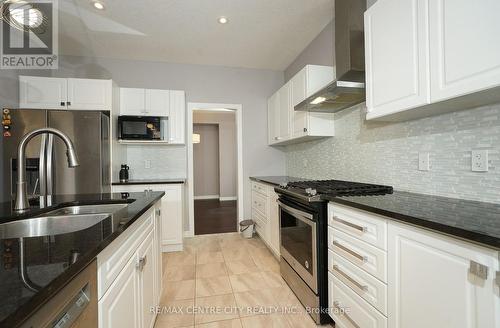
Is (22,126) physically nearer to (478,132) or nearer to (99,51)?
(99,51)

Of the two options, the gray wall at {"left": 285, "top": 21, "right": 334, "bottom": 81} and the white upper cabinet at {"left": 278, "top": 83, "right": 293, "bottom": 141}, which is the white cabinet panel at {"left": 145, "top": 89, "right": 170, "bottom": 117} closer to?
the white upper cabinet at {"left": 278, "top": 83, "right": 293, "bottom": 141}

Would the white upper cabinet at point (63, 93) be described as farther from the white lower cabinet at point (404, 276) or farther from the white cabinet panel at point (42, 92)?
the white lower cabinet at point (404, 276)

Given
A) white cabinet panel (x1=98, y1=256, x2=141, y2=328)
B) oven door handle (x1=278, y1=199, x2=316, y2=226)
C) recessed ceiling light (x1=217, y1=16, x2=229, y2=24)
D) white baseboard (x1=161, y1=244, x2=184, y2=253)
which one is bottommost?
white baseboard (x1=161, y1=244, x2=184, y2=253)

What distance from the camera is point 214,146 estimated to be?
22.5ft

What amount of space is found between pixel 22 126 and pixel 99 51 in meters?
1.37

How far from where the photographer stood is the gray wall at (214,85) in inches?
127

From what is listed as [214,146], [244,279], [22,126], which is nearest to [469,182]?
[244,279]

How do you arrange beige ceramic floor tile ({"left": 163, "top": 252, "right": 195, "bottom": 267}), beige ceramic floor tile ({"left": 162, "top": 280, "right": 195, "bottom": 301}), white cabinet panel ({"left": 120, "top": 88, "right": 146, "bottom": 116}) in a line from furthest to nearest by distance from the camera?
white cabinet panel ({"left": 120, "top": 88, "right": 146, "bottom": 116}) → beige ceramic floor tile ({"left": 163, "top": 252, "right": 195, "bottom": 267}) → beige ceramic floor tile ({"left": 162, "top": 280, "right": 195, "bottom": 301})

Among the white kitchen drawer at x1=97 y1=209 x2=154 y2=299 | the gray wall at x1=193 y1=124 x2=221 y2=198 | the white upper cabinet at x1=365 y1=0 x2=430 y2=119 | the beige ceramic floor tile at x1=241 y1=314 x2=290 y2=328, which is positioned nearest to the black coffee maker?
the white kitchen drawer at x1=97 y1=209 x2=154 y2=299

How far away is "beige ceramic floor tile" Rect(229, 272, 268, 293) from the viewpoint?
6.72ft

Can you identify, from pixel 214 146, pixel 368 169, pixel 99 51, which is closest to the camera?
pixel 368 169

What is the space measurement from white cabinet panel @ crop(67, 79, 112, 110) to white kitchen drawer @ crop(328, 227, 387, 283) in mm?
2910

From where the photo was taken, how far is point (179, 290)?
2031mm

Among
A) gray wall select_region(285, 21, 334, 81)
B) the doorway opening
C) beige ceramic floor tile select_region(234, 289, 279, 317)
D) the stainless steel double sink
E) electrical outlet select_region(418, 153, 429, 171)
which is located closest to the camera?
the stainless steel double sink
